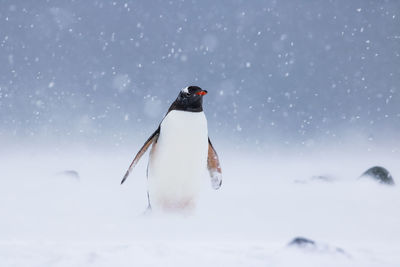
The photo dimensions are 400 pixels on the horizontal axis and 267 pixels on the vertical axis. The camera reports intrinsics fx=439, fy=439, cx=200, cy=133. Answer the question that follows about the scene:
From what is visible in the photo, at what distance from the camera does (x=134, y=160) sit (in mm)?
1403

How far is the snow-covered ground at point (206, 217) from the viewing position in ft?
2.96

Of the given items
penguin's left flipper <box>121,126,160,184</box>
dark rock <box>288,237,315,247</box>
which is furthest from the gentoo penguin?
dark rock <box>288,237,315,247</box>

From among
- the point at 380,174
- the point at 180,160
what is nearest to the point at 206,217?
the point at 180,160

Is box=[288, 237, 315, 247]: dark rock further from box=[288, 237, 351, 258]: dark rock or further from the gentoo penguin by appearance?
the gentoo penguin

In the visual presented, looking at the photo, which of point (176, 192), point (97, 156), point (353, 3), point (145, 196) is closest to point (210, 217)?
point (176, 192)

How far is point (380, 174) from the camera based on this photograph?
1.53m

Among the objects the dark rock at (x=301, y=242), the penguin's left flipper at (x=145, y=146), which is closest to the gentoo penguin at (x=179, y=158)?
the penguin's left flipper at (x=145, y=146)

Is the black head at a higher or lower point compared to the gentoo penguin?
higher

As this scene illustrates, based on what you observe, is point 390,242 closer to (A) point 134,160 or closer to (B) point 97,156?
(A) point 134,160

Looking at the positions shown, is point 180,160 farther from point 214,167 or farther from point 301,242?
point 301,242

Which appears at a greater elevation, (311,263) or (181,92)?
(181,92)

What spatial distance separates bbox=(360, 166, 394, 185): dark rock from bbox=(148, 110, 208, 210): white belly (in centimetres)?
58

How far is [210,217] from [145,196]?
35 cm

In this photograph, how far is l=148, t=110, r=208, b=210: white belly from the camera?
140 cm
